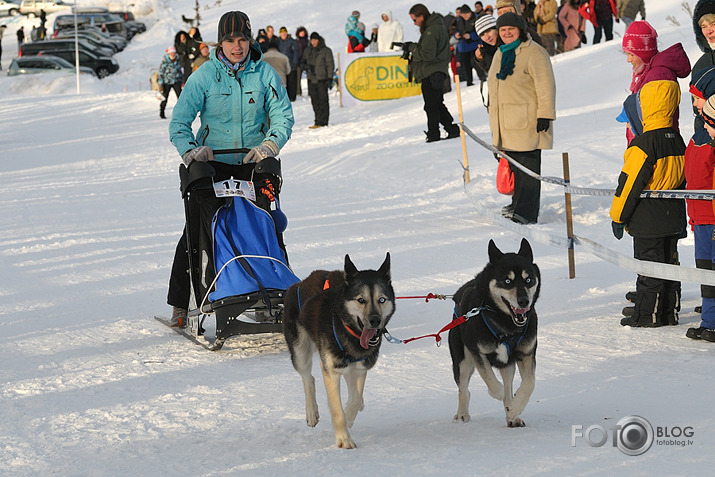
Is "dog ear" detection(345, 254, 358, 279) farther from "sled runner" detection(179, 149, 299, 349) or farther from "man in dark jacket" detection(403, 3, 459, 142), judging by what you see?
"man in dark jacket" detection(403, 3, 459, 142)

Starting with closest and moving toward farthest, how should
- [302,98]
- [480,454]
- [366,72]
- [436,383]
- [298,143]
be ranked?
1. [480,454]
2. [436,383]
3. [298,143]
4. [366,72]
5. [302,98]

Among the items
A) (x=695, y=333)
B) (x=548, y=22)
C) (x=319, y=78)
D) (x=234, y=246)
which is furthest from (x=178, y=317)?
(x=548, y=22)

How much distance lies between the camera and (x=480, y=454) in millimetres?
4043

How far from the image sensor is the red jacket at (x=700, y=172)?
18.7 feet

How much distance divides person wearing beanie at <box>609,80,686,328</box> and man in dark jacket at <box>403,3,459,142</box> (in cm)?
845

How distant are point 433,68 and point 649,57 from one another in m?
8.03

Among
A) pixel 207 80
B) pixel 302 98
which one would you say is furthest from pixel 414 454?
pixel 302 98

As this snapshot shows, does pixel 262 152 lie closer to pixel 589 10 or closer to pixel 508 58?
pixel 508 58

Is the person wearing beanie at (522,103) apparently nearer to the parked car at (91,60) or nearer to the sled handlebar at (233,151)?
the sled handlebar at (233,151)

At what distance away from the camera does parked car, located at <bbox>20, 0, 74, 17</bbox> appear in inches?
2196

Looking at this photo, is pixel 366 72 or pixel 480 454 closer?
pixel 480 454

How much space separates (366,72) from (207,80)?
14.2 metres

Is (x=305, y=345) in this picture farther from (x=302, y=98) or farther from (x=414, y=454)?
(x=302, y=98)

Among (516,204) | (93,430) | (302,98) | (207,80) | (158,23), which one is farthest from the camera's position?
(158,23)
